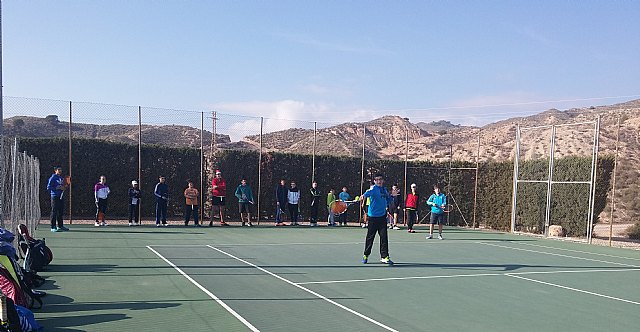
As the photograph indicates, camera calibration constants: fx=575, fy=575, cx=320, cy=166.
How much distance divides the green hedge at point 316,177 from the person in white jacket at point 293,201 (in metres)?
1.67

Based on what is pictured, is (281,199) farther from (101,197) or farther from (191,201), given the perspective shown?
(101,197)

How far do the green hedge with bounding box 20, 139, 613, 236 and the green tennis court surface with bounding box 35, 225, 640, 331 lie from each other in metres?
5.74

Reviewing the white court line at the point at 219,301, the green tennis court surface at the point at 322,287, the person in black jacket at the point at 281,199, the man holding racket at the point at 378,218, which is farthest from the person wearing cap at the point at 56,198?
the man holding racket at the point at 378,218

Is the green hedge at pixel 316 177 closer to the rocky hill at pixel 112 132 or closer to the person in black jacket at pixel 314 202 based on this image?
the person in black jacket at pixel 314 202

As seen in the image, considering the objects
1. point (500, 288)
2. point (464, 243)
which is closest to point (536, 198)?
point (464, 243)

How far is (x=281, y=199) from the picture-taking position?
23203 millimetres

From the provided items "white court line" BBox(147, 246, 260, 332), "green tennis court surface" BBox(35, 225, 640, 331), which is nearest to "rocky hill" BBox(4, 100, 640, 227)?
"green tennis court surface" BBox(35, 225, 640, 331)

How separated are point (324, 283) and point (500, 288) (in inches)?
119

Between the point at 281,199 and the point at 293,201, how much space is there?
0.49 meters

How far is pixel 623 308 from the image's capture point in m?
8.57

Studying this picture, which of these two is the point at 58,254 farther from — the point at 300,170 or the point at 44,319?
the point at 300,170

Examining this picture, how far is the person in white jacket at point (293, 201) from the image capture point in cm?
2320

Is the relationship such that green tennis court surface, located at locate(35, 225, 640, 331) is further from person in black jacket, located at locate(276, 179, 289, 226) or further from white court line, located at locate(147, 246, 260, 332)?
person in black jacket, located at locate(276, 179, 289, 226)

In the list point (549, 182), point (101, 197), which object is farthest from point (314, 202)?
point (549, 182)
